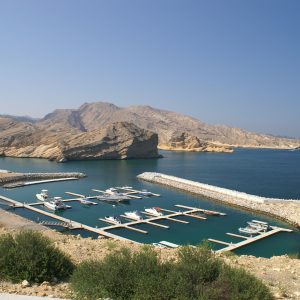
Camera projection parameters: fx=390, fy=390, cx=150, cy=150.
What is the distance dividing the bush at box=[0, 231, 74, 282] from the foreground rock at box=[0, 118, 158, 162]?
89.7 metres

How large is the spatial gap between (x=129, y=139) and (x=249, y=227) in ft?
254

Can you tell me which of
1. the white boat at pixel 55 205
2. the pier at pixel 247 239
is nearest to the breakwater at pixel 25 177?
the white boat at pixel 55 205

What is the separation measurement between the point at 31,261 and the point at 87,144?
9540 centimetres

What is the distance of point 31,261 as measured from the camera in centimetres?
1055

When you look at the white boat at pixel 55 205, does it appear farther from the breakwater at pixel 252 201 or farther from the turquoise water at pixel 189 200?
the breakwater at pixel 252 201

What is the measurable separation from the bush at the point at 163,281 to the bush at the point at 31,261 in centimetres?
121

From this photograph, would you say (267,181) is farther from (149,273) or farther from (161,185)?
(149,273)

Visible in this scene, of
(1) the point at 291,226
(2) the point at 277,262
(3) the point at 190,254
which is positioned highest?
(3) the point at 190,254

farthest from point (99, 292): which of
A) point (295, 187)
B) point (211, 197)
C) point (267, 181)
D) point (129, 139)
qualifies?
point (129, 139)

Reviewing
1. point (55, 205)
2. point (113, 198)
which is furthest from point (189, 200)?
point (55, 205)

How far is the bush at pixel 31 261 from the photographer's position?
34.6 ft

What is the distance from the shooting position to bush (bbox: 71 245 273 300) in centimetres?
857

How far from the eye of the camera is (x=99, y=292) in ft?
29.2

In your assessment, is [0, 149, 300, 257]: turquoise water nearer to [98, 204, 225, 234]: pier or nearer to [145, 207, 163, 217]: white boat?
[98, 204, 225, 234]: pier
